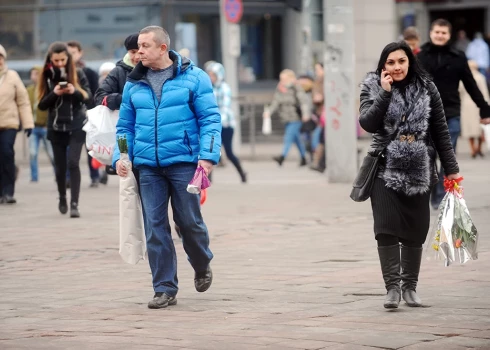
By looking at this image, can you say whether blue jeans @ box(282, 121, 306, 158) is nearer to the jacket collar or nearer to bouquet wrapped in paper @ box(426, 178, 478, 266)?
the jacket collar

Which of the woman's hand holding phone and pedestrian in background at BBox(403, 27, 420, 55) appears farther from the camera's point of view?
pedestrian in background at BBox(403, 27, 420, 55)

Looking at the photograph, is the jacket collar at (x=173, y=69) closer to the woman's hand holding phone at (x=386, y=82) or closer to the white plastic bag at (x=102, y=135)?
the woman's hand holding phone at (x=386, y=82)

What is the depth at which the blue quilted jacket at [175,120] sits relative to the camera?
25.3 ft

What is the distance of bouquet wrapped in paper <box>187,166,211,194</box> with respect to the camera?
760 cm

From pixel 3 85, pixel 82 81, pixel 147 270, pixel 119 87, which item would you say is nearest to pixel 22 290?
pixel 147 270

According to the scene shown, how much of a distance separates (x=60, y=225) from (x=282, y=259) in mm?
3420

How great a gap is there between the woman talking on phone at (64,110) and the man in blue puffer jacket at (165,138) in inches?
205

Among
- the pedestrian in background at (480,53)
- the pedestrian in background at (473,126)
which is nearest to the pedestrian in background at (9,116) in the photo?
the pedestrian in background at (473,126)

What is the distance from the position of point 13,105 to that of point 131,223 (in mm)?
6948

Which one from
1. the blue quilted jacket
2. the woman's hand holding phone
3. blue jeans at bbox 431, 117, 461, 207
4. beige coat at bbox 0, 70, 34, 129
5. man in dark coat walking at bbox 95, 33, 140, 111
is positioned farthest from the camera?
beige coat at bbox 0, 70, 34, 129

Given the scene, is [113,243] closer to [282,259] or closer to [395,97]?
[282,259]

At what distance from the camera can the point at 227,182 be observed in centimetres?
1794

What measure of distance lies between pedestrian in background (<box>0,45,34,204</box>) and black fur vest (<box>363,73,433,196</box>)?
7.72 meters

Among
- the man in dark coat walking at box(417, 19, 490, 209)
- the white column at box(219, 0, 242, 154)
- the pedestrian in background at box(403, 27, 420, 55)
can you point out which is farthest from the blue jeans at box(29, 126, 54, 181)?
the man in dark coat walking at box(417, 19, 490, 209)
